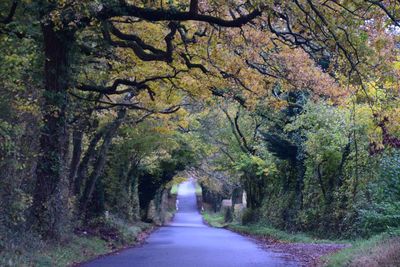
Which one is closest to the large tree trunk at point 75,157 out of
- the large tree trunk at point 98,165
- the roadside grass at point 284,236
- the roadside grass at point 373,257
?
the large tree trunk at point 98,165

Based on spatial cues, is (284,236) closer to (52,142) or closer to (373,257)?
(52,142)

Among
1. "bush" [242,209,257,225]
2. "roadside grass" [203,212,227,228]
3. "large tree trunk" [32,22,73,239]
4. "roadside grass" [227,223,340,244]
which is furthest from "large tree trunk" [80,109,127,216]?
"roadside grass" [203,212,227,228]

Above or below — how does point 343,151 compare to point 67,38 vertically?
below

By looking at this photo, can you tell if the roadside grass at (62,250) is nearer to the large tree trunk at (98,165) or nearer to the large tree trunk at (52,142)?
the large tree trunk at (52,142)

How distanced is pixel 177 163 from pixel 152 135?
14.0 metres

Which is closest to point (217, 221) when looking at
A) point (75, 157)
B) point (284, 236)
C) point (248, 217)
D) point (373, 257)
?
point (248, 217)

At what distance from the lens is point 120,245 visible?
22281 mm

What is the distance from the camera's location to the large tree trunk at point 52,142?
14703 mm

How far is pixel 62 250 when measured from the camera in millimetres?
14664

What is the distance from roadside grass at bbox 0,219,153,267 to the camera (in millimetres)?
11602

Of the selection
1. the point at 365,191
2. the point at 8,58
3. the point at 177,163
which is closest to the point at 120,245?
the point at 365,191

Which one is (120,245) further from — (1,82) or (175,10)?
(175,10)

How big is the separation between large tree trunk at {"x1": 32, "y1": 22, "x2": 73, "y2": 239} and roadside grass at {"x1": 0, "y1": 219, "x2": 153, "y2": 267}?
0.74m

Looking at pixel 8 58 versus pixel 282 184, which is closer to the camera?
pixel 8 58
